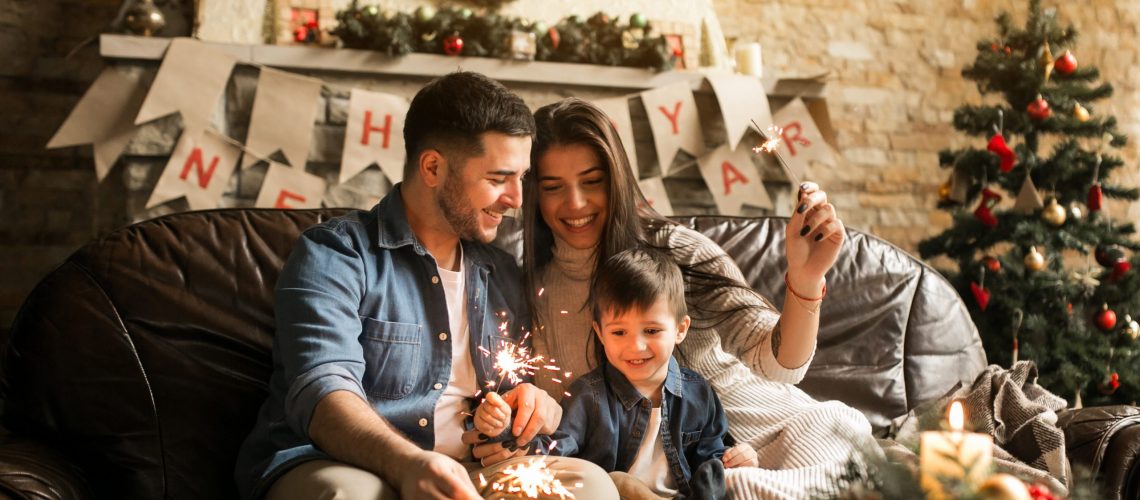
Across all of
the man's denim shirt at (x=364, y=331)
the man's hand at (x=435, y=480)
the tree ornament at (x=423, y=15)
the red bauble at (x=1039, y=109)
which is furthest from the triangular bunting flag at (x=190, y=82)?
the red bauble at (x=1039, y=109)

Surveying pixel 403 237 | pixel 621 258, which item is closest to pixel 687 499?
pixel 621 258

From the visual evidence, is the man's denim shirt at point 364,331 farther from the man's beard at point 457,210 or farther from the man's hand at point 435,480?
the man's hand at point 435,480

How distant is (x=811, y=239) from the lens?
6.03ft

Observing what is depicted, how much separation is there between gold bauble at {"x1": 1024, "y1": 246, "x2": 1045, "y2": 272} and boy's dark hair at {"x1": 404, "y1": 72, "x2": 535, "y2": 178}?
7.89 feet

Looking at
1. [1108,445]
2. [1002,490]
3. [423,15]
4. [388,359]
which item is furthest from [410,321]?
[423,15]

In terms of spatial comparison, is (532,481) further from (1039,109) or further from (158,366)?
(1039,109)

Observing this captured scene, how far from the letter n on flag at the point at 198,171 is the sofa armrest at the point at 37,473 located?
1791 millimetres

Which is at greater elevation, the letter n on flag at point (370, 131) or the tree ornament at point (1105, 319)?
the letter n on flag at point (370, 131)

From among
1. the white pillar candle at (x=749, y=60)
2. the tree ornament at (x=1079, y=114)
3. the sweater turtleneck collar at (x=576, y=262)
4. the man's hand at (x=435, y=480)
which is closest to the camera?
the man's hand at (x=435, y=480)

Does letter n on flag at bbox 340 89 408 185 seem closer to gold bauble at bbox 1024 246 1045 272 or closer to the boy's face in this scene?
the boy's face

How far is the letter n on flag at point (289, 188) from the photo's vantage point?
3492 mm

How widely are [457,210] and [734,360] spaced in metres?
0.68

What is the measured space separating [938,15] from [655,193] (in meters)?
2.00

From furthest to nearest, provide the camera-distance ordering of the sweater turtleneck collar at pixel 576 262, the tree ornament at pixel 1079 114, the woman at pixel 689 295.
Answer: the tree ornament at pixel 1079 114, the sweater turtleneck collar at pixel 576 262, the woman at pixel 689 295
